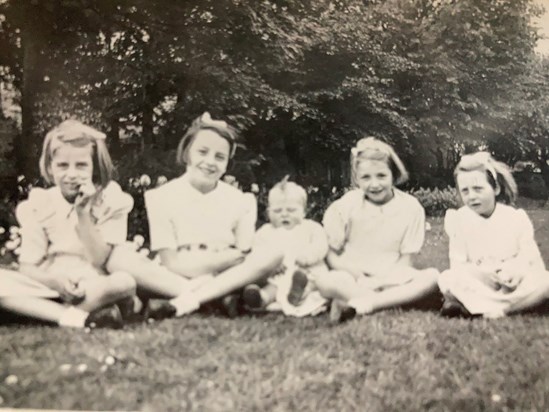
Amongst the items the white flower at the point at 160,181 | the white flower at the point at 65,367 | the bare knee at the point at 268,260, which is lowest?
the white flower at the point at 65,367

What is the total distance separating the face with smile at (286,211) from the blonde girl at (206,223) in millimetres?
49

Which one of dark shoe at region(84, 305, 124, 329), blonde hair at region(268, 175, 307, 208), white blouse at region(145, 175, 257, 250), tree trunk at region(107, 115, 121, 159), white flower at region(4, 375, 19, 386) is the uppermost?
tree trunk at region(107, 115, 121, 159)

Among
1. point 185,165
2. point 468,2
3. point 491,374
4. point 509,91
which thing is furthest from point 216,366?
point 468,2

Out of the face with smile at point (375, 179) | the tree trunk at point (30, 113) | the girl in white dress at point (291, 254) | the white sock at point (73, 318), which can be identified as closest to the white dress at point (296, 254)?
the girl in white dress at point (291, 254)

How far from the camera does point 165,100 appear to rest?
5.66 ft

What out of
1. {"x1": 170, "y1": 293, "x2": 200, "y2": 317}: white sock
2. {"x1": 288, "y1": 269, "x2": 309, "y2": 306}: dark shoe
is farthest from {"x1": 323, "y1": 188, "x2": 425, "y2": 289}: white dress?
{"x1": 170, "y1": 293, "x2": 200, "y2": 317}: white sock

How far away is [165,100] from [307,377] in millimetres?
772

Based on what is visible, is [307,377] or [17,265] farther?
[17,265]

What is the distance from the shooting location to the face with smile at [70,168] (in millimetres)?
1745

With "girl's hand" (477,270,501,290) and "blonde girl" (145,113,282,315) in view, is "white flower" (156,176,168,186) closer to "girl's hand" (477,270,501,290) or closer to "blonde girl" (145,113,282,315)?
"blonde girl" (145,113,282,315)

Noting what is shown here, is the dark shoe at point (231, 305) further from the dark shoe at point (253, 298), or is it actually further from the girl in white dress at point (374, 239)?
the girl in white dress at point (374, 239)

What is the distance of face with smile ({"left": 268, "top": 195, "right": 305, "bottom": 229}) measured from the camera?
1705 millimetres

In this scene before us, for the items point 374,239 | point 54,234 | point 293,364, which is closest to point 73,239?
point 54,234

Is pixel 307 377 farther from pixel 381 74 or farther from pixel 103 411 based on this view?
pixel 381 74
